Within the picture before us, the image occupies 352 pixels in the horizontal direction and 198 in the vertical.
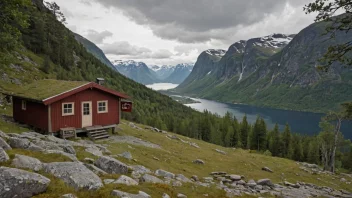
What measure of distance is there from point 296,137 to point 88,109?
86.7 m

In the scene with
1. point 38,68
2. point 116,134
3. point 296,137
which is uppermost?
point 38,68

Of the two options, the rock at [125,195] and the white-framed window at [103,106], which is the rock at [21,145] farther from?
the white-framed window at [103,106]

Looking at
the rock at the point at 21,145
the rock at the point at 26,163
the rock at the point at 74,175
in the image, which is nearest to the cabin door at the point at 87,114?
the rock at the point at 21,145

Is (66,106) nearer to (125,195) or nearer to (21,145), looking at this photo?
(21,145)

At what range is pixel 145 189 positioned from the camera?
13.5m

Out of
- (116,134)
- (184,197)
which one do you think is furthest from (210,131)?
(184,197)

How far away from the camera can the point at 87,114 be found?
110 ft

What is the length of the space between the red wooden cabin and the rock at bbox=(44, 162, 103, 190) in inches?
743

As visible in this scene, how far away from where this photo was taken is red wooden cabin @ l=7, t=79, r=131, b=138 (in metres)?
30.5

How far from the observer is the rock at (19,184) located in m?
9.45

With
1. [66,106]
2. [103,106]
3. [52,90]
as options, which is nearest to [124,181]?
[66,106]

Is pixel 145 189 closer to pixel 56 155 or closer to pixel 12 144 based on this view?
pixel 56 155

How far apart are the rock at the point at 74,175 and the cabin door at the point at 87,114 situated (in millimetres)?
20936

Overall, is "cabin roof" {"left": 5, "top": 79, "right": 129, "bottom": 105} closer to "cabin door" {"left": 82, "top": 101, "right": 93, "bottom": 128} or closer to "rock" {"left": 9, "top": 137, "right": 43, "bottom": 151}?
"cabin door" {"left": 82, "top": 101, "right": 93, "bottom": 128}
